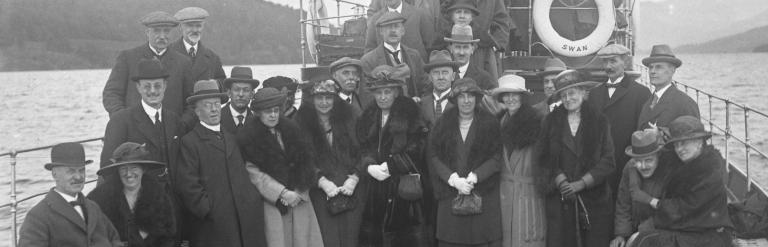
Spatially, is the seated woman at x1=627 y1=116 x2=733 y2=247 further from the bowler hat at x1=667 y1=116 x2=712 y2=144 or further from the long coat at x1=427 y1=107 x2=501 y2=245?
the long coat at x1=427 y1=107 x2=501 y2=245

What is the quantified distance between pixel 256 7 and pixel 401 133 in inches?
2655

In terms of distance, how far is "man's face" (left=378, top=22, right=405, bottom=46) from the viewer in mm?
6336

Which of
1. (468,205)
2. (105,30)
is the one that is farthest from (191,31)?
(105,30)

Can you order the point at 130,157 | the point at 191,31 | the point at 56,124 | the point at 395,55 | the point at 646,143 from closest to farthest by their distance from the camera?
1. the point at 130,157
2. the point at 646,143
3. the point at 191,31
4. the point at 395,55
5. the point at 56,124

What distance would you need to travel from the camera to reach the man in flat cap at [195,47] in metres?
5.94

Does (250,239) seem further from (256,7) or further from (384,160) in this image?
(256,7)

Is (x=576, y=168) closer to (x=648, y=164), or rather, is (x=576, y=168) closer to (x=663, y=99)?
(x=648, y=164)

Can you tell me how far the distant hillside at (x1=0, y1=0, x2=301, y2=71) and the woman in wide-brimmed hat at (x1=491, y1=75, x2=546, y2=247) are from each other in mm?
58927

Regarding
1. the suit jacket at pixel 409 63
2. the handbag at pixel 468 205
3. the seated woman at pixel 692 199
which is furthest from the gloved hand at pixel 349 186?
the seated woman at pixel 692 199

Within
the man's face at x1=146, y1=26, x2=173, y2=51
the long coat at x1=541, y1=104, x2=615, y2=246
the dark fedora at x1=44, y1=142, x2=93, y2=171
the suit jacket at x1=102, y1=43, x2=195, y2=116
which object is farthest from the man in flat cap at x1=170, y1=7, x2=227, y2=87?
the long coat at x1=541, y1=104, x2=615, y2=246

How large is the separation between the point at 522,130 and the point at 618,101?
99cm

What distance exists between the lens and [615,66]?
5.77 metres

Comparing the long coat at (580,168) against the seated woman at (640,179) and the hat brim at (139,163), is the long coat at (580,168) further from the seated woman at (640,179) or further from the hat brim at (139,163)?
the hat brim at (139,163)

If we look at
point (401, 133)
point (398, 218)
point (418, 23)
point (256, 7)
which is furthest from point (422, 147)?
point (256, 7)
